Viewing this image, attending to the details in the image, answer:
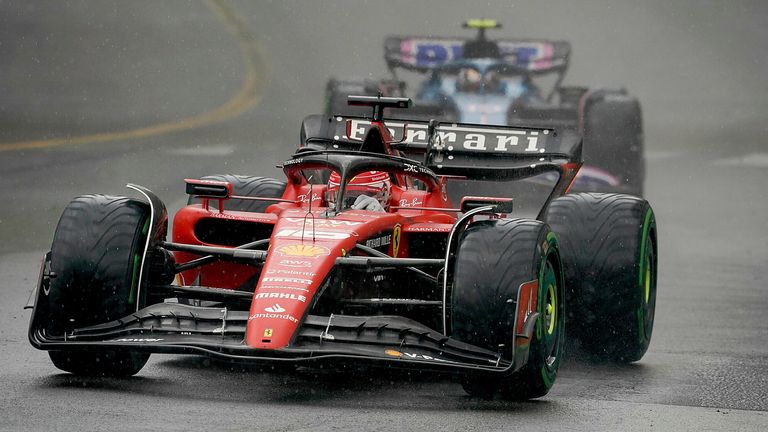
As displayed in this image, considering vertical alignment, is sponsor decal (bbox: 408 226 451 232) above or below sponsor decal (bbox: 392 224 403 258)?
above

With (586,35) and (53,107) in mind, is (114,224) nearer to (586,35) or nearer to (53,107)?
(53,107)

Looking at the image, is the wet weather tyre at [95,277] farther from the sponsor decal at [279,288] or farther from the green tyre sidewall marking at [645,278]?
Answer: the green tyre sidewall marking at [645,278]

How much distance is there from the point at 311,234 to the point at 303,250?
0.24m

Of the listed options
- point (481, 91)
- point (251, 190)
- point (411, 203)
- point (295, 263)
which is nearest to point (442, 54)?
point (481, 91)

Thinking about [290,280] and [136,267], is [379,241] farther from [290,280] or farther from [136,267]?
[136,267]

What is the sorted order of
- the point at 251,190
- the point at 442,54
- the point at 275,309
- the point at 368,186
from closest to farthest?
the point at 275,309 < the point at 368,186 < the point at 251,190 < the point at 442,54

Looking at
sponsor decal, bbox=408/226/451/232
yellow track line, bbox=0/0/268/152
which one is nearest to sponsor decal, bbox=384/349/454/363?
sponsor decal, bbox=408/226/451/232

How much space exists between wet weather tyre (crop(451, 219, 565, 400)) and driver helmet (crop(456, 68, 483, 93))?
14.3 meters

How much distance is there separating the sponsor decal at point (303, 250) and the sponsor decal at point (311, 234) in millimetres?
138

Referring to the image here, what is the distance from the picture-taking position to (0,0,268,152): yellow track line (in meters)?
23.8

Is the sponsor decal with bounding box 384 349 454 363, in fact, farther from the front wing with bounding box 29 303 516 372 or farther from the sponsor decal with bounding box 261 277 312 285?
the sponsor decal with bounding box 261 277 312 285

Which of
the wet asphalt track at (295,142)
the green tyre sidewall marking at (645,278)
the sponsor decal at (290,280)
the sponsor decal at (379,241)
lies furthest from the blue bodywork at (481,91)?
the sponsor decal at (290,280)

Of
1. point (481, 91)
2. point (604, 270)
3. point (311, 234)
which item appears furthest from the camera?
point (481, 91)

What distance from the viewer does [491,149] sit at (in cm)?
1145
